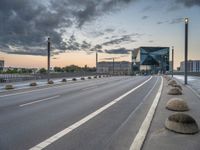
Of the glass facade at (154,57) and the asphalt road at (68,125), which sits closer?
the asphalt road at (68,125)

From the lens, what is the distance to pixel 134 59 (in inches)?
5340

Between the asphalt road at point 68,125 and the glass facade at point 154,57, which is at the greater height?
the glass facade at point 154,57

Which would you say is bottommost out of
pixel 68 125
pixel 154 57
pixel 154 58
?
pixel 68 125

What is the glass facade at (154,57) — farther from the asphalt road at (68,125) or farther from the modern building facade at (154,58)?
the asphalt road at (68,125)

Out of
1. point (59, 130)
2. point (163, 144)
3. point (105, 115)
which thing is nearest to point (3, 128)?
point (59, 130)

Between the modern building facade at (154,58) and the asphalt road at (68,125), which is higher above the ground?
the modern building facade at (154,58)

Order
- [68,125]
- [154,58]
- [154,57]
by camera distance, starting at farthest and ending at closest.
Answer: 1. [154,58]
2. [154,57]
3. [68,125]

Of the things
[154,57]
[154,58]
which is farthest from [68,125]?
[154,58]

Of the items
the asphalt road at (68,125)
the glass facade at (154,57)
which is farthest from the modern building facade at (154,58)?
the asphalt road at (68,125)

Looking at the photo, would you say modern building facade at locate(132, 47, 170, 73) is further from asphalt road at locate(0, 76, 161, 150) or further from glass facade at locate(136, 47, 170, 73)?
asphalt road at locate(0, 76, 161, 150)

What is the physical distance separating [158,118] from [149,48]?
11462 centimetres

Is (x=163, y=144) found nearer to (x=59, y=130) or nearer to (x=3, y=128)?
(x=59, y=130)

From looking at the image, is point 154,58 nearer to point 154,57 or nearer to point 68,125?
point 154,57

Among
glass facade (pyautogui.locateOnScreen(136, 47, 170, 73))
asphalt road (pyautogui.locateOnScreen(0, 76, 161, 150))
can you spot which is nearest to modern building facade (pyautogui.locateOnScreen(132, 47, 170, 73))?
glass facade (pyautogui.locateOnScreen(136, 47, 170, 73))
